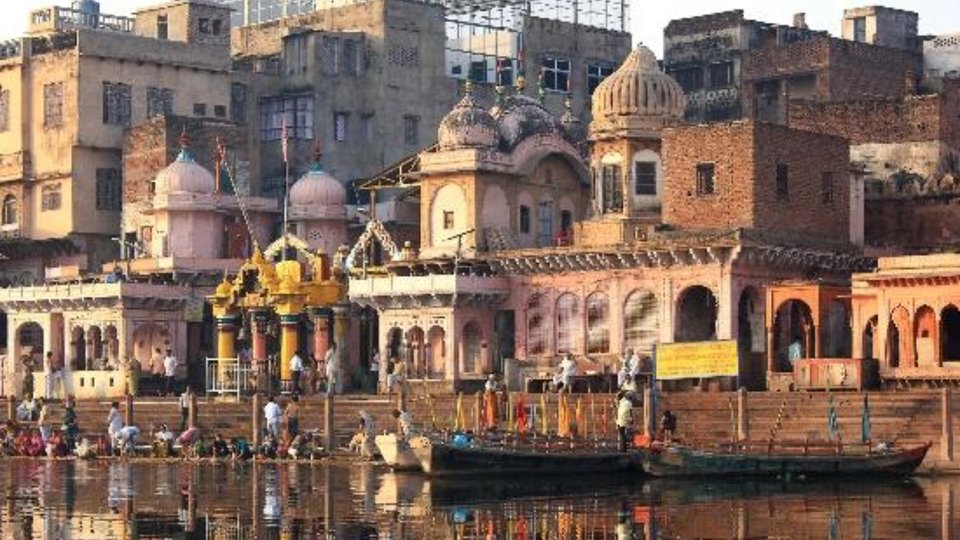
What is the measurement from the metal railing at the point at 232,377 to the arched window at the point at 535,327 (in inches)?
307

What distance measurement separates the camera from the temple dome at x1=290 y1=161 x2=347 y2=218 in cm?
7431

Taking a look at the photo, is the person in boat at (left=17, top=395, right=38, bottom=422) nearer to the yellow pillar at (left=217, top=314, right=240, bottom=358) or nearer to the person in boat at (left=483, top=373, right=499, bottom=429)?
the yellow pillar at (left=217, top=314, right=240, bottom=358)

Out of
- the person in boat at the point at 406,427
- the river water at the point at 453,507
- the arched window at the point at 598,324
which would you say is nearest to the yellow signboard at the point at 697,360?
the arched window at the point at 598,324

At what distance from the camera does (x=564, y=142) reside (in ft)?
225

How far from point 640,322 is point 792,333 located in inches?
150

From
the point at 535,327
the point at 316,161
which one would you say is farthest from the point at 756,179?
the point at 316,161

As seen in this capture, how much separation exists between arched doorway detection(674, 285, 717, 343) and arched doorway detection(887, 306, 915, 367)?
633 centimetres

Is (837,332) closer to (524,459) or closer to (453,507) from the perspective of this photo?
(524,459)

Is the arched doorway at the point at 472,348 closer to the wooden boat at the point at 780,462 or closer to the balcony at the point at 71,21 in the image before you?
the wooden boat at the point at 780,462

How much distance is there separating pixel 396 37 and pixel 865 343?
33.5m

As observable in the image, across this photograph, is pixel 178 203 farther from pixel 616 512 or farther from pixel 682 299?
pixel 616 512

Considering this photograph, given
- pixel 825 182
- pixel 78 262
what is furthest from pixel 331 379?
pixel 78 262

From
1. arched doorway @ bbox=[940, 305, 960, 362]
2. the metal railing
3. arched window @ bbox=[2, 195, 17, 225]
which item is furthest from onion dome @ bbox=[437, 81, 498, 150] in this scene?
arched window @ bbox=[2, 195, 17, 225]

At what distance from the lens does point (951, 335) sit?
55250 millimetres
